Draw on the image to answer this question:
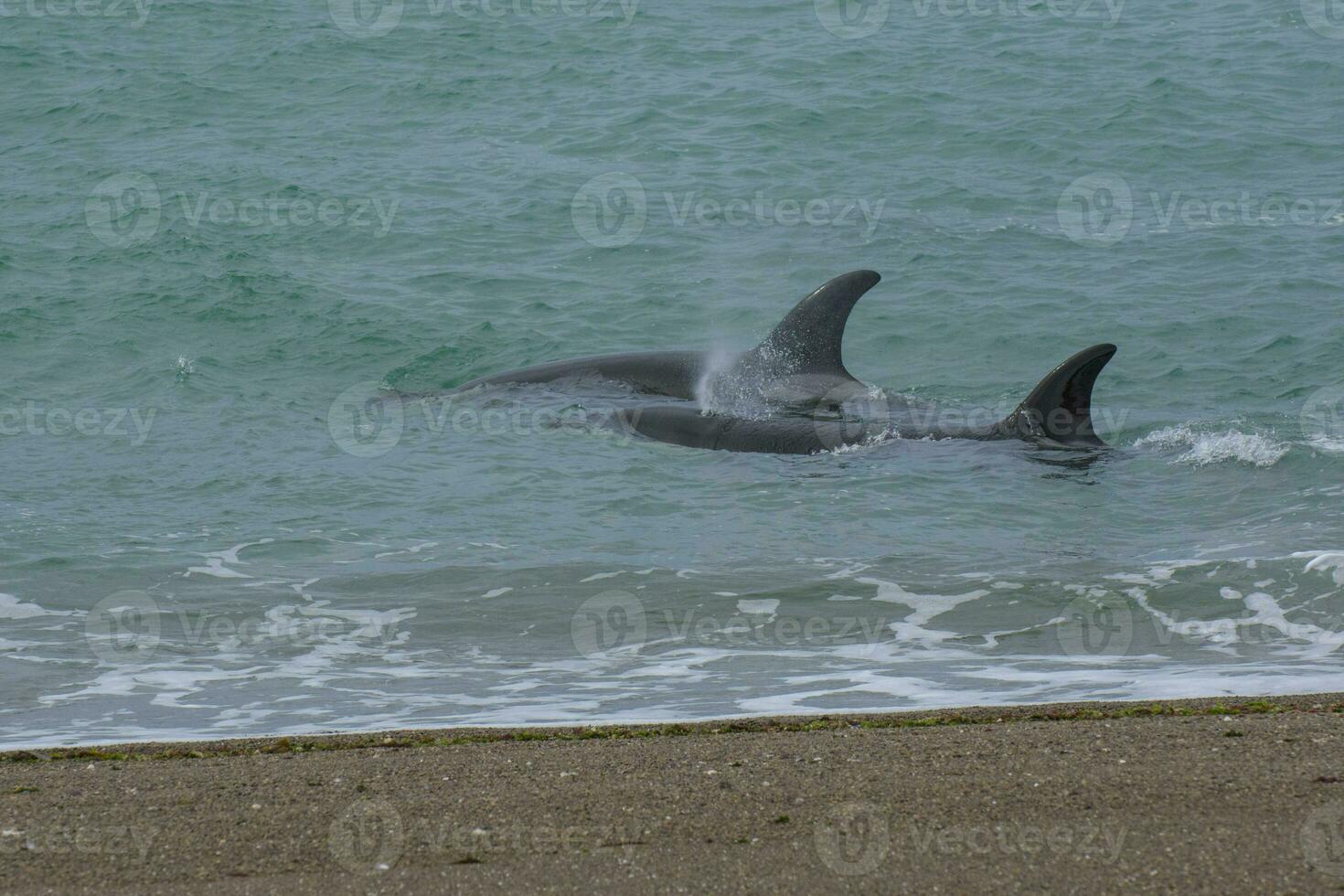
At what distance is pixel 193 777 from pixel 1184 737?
140 inches

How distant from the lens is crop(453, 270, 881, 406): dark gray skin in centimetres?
1361

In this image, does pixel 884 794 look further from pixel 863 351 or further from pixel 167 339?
pixel 167 339
